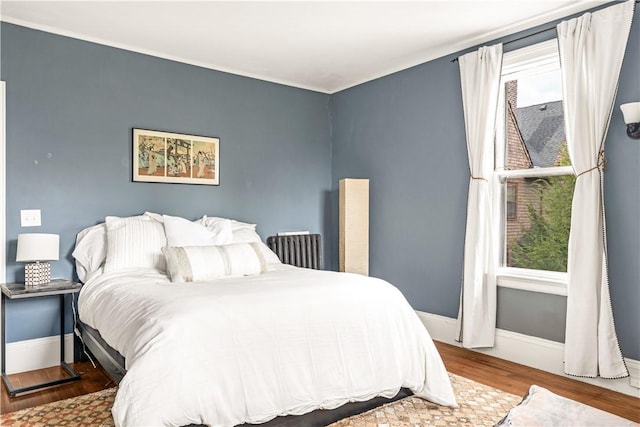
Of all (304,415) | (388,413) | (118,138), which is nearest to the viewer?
(304,415)

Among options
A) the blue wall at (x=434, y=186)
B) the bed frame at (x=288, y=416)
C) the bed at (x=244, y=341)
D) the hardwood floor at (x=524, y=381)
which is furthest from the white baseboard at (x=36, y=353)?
the hardwood floor at (x=524, y=381)

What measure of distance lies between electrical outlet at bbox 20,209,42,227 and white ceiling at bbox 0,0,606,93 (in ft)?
4.67

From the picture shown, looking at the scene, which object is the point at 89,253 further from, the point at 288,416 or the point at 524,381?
the point at 524,381

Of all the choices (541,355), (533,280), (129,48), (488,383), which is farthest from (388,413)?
(129,48)

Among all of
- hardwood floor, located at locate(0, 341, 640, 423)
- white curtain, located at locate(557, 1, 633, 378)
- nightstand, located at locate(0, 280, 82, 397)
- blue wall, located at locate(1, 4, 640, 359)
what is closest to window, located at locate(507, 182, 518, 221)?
blue wall, located at locate(1, 4, 640, 359)

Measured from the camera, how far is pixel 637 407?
2.79 m

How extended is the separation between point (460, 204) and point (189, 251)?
7.66 feet

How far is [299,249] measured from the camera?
16.3 feet

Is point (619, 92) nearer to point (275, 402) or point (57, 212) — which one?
point (275, 402)

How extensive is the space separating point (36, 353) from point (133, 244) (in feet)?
3.65

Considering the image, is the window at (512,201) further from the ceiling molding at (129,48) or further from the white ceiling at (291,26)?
the ceiling molding at (129,48)

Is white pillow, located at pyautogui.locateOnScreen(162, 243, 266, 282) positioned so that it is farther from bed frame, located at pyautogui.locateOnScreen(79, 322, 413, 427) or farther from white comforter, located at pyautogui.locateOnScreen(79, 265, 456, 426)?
bed frame, located at pyautogui.locateOnScreen(79, 322, 413, 427)

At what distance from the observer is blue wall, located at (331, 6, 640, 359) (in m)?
3.01

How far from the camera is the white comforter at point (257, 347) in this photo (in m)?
2.04
